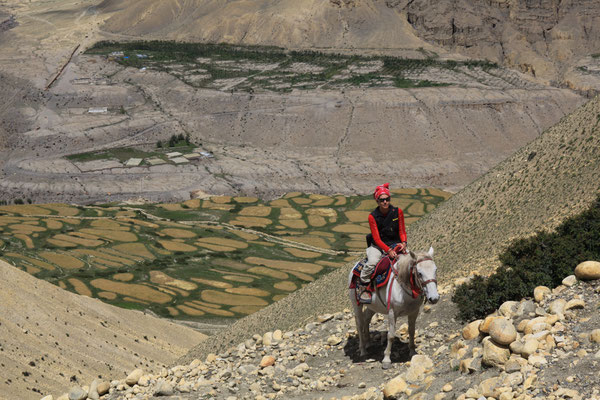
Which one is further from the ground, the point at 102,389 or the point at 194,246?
the point at 102,389

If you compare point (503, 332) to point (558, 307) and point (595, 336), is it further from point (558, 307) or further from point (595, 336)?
point (595, 336)

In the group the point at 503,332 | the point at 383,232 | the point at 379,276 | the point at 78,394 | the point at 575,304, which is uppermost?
the point at 383,232

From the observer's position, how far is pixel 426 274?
1859cm

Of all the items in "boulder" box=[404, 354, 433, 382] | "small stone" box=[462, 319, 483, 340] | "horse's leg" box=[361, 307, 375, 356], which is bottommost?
"horse's leg" box=[361, 307, 375, 356]

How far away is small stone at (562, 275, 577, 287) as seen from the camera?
19.0m

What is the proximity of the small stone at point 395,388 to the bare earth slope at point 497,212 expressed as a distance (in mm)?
11614

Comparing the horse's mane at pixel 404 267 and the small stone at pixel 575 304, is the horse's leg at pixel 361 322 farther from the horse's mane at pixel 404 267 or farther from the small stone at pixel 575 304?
the small stone at pixel 575 304

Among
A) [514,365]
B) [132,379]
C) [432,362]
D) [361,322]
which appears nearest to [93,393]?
[132,379]

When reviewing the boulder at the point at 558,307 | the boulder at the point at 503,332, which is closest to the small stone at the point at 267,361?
the boulder at the point at 503,332

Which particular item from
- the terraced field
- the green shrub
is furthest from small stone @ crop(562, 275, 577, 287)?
the terraced field

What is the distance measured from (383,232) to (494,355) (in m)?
5.69

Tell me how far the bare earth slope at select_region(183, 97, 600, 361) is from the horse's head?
388 inches

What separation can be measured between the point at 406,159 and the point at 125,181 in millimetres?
57351

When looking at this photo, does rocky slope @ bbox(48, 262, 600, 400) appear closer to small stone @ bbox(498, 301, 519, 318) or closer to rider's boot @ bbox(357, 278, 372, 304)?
small stone @ bbox(498, 301, 519, 318)
